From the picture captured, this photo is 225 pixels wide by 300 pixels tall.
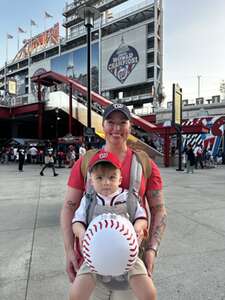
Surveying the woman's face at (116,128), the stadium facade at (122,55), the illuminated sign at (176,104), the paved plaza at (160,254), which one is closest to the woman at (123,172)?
the woman's face at (116,128)

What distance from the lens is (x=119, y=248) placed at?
1.49 metres

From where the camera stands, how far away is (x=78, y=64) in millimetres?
74750

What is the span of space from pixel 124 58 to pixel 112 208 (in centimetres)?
6577

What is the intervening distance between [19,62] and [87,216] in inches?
4244

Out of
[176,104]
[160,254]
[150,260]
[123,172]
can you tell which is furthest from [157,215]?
[176,104]

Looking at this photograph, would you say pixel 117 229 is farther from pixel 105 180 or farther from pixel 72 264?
pixel 72 264

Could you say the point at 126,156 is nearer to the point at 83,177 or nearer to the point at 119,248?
the point at 83,177

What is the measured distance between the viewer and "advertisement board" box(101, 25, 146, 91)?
203 feet

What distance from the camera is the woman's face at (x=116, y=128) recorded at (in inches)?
75.2

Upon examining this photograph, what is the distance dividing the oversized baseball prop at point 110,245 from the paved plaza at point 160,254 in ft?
4.94

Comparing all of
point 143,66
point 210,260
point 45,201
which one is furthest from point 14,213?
point 143,66

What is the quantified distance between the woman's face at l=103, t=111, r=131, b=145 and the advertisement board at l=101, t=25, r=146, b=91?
61088 millimetres

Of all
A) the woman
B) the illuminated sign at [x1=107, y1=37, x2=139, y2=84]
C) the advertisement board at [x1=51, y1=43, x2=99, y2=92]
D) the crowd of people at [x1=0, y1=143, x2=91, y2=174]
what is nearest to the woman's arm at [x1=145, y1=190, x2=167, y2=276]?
the woman

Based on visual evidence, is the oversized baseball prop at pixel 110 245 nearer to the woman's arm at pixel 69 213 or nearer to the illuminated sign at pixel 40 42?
the woman's arm at pixel 69 213
